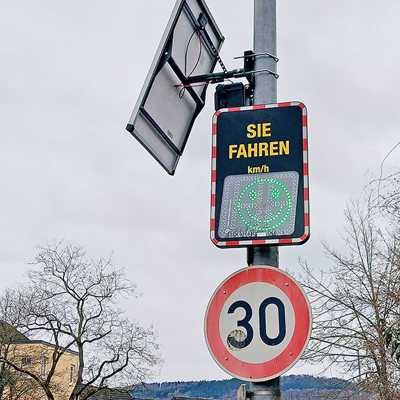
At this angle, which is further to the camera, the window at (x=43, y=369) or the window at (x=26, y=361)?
the window at (x=43, y=369)

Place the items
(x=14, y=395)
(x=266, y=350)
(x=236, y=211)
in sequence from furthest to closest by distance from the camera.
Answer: (x=14, y=395) < (x=236, y=211) < (x=266, y=350)

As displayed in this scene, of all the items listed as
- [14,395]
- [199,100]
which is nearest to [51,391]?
[14,395]

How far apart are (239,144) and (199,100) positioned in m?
1.08

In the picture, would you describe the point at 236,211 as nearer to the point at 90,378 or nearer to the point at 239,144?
the point at 239,144

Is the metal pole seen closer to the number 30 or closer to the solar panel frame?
the number 30

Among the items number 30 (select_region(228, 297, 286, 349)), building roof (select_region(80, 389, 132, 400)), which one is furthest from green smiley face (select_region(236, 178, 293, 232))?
building roof (select_region(80, 389, 132, 400))

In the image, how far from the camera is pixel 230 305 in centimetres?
368

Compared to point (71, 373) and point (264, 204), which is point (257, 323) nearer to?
point (264, 204)

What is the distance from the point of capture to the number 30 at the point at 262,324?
3537 mm

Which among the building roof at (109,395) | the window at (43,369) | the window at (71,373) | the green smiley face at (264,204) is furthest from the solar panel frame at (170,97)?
the window at (71,373)

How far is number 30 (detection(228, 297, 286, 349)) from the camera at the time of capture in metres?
3.54

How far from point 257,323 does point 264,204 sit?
25.6 inches

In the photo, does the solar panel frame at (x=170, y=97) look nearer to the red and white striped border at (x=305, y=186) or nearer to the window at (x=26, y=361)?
the red and white striped border at (x=305, y=186)

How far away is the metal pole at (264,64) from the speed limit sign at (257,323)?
14cm
